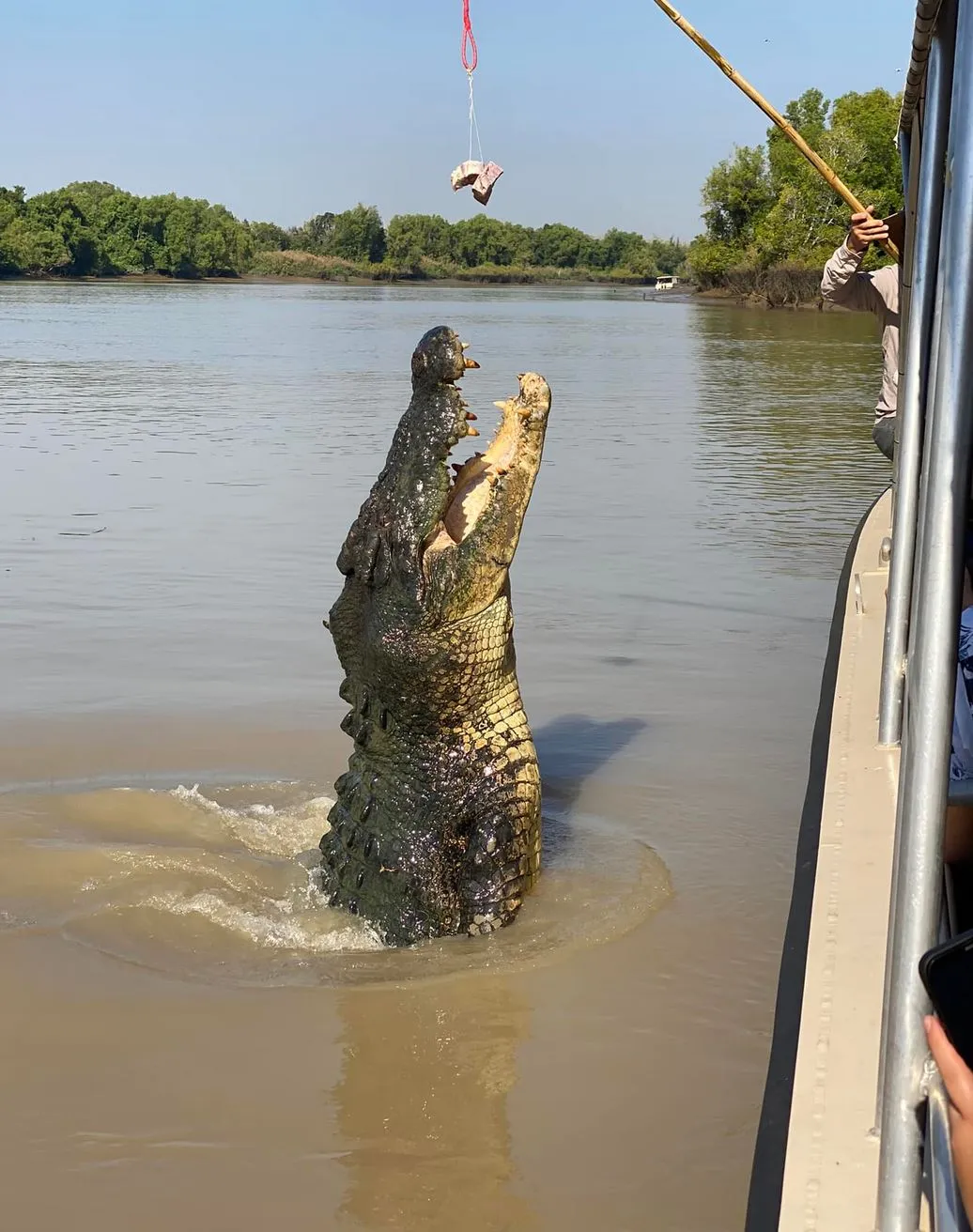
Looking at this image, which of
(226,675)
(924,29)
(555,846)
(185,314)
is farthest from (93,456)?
(185,314)

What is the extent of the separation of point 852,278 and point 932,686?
17.7 feet

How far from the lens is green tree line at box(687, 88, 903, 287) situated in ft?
196

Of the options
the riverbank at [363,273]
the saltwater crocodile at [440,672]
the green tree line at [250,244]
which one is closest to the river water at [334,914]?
the saltwater crocodile at [440,672]

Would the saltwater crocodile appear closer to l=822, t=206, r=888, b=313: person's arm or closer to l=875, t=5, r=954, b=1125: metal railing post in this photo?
l=875, t=5, r=954, b=1125: metal railing post

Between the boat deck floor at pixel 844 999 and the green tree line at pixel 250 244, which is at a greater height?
the green tree line at pixel 250 244

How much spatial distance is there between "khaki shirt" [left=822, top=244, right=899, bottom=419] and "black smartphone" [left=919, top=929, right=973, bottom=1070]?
17.1 feet

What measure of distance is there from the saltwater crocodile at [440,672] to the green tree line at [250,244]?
105m

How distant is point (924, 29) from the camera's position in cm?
214

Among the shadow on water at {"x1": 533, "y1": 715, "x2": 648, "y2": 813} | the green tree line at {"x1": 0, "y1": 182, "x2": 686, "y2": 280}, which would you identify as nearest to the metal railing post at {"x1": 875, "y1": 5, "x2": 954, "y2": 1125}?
the shadow on water at {"x1": 533, "y1": 715, "x2": 648, "y2": 813}

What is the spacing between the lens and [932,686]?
1.51 meters

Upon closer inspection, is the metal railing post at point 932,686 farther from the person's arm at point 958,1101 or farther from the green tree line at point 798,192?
the green tree line at point 798,192

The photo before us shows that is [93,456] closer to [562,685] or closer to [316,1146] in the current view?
[562,685]

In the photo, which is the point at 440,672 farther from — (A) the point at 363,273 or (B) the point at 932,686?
(A) the point at 363,273

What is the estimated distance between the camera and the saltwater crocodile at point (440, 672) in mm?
4023
